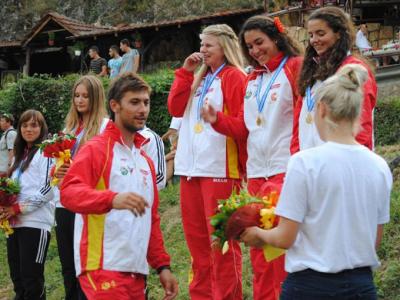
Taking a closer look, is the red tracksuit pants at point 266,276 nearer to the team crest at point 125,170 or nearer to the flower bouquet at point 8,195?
the team crest at point 125,170

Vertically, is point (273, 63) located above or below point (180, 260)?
above

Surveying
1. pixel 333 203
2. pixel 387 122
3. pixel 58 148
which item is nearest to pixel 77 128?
pixel 58 148

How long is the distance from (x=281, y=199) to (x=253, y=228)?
326mm

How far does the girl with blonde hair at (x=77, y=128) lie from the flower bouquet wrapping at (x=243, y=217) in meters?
2.65

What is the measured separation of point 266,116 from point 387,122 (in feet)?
29.5

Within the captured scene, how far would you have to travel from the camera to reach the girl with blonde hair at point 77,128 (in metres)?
6.64

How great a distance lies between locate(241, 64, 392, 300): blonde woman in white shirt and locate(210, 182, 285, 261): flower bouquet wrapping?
0.64 ft

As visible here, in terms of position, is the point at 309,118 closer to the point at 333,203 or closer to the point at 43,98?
the point at 333,203

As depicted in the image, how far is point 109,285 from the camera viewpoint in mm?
4844

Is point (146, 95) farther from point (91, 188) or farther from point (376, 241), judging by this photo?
point (376, 241)

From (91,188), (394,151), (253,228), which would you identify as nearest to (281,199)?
(253,228)

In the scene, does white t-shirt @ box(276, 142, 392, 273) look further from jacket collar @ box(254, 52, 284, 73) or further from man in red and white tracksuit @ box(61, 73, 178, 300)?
jacket collar @ box(254, 52, 284, 73)

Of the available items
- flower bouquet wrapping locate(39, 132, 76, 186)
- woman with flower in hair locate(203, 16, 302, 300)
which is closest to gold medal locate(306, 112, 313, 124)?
woman with flower in hair locate(203, 16, 302, 300)

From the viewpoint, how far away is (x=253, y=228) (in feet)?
13.5
